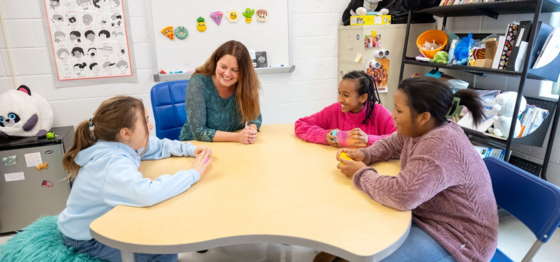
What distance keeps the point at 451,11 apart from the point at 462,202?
2018 millimetres

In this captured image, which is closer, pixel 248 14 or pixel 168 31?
pixel 168 31

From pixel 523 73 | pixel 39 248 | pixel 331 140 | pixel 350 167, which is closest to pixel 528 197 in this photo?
pixel 350 167

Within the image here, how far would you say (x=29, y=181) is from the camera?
7.77ft

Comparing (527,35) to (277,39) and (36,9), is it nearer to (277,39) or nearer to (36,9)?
(277,39)

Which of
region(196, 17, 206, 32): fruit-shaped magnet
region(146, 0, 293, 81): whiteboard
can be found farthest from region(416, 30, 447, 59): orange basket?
region(196, 17, 206, 32): fruit-shaped magnet

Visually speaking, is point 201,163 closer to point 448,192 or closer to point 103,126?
point 103,126

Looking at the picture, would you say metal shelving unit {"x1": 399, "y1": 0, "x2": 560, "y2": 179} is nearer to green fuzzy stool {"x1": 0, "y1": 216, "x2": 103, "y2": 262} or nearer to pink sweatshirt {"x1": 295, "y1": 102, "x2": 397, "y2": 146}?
pink sweatshirt {"x1": 295, "y1": 102, "x2": 397, "y2": 146}

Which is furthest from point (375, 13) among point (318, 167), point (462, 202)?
point (462, 202)

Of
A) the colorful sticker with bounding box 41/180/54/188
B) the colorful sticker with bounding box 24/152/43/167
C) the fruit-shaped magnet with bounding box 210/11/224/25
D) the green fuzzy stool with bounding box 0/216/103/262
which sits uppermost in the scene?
the fruit-shaped magnet with bounding box 210/11/224/25

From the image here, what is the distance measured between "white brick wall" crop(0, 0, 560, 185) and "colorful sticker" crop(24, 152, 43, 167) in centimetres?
54

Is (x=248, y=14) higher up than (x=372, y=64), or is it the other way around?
(x=248, y=14)

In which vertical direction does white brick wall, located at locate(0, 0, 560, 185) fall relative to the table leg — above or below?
above

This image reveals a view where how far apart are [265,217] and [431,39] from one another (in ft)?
7.71

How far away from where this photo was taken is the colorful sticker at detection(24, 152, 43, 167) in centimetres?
233
